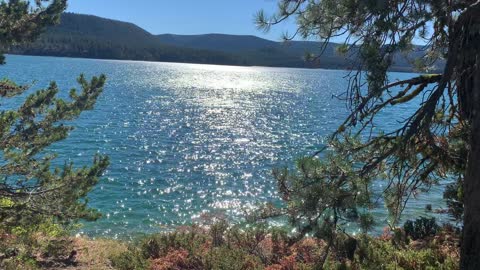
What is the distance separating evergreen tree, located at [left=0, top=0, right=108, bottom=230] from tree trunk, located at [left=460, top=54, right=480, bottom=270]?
735 cm

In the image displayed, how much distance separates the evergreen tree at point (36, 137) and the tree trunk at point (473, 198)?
24.1 feet

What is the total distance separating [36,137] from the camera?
8.88m

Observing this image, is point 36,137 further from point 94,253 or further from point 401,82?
point 401,82

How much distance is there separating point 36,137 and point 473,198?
8.14m

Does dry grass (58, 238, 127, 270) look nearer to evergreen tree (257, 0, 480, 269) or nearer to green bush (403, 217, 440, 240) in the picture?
evergreen tree (257, 0, 480, 269)

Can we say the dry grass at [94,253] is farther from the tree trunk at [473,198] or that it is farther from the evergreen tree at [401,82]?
the tree trunk at [473,198]

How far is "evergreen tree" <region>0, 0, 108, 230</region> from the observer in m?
7.92

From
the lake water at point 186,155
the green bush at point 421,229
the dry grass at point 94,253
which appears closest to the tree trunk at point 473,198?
the lake water at point 186,155

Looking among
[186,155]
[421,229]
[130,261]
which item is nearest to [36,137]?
[130,261]

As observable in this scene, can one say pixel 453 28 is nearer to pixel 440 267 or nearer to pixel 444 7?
pixel 444 7

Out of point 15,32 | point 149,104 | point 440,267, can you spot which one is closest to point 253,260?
point 440,267

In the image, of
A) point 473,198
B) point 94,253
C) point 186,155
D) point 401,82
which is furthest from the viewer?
point 186,155

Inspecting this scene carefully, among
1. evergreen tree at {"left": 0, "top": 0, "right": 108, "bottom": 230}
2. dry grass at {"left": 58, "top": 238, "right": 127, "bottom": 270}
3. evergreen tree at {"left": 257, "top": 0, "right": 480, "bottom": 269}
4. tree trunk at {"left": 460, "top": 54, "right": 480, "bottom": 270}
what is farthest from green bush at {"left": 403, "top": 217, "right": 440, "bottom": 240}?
evergreen tree at {"left": 0, "top": 0, "right": 108, "bottom": 230}

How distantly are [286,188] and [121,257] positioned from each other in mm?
5521
